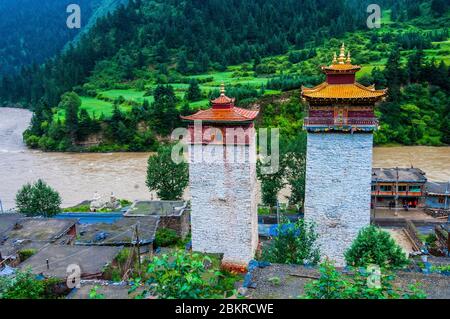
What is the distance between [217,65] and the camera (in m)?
61.0

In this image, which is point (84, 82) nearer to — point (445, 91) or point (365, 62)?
point (365, 62)

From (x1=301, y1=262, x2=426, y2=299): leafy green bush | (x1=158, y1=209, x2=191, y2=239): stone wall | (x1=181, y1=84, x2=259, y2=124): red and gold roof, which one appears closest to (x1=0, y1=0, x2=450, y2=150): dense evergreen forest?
(x1=158, y1=209, x2=191, y2=239): stone wall

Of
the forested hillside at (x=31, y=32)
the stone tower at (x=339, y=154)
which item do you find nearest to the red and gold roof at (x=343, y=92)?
the stone tower at (x=339, y=154)

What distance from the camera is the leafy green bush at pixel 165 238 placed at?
1708cm

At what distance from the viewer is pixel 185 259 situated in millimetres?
5953

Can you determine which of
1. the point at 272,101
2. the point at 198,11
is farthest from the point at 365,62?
the point at 198,11

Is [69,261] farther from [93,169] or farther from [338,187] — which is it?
[93,169]

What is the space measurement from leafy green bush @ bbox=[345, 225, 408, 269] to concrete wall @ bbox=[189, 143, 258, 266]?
149 inches

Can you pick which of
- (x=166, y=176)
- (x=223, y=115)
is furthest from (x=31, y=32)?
(x=223, y=115)

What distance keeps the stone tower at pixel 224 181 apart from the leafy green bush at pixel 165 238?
2.15 m

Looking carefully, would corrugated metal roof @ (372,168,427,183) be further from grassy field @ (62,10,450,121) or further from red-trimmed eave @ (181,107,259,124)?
grassy field @ (62,10,450,121)

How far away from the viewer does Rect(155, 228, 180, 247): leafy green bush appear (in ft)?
56.0

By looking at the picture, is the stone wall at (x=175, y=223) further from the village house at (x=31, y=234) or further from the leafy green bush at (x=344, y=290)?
the leafy green bush at (x=344, y=290)
